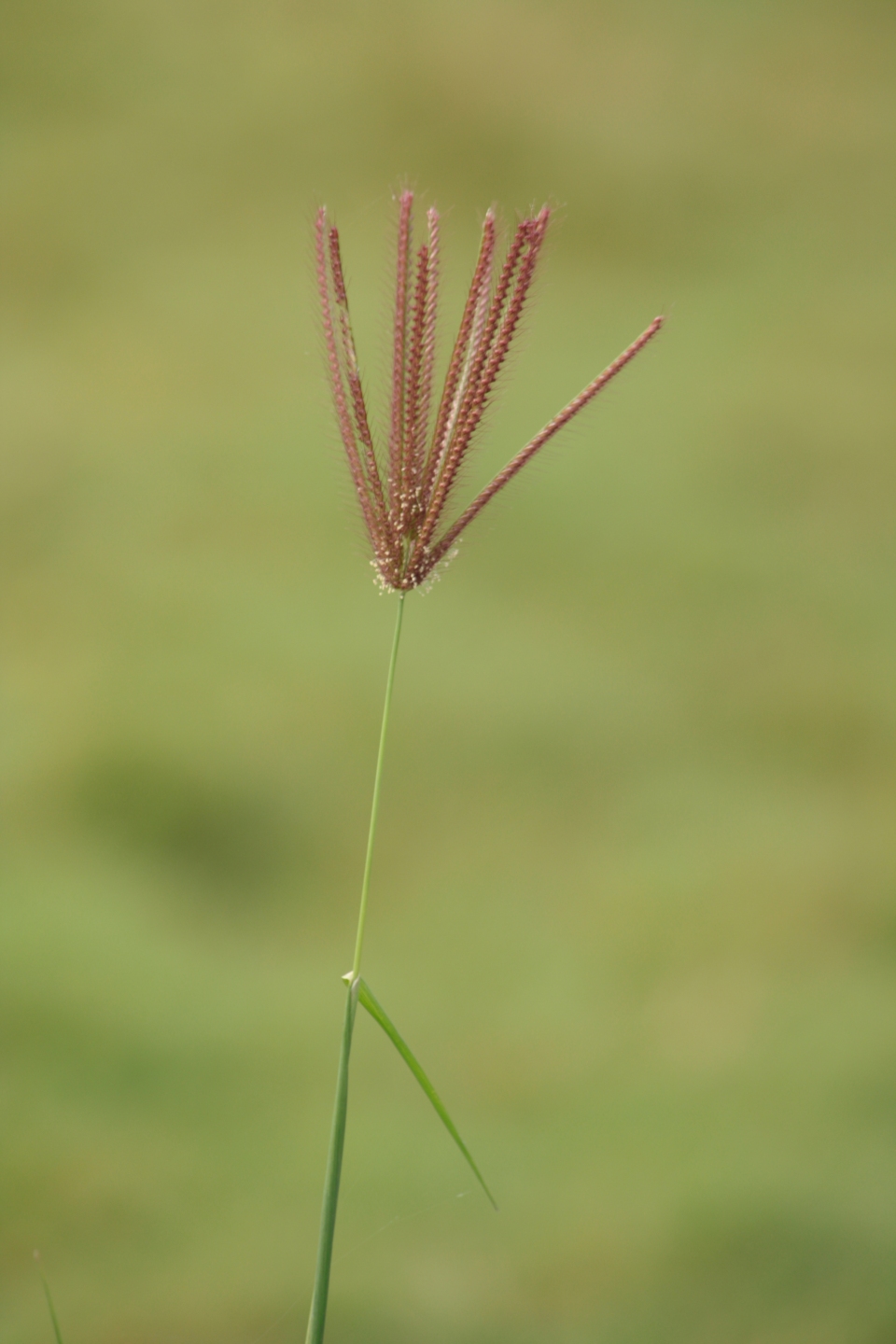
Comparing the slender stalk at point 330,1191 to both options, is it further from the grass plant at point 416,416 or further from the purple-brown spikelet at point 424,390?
the purple-brown spikelet at point 424,390

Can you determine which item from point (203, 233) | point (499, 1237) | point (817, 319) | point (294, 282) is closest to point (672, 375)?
point (817, 319)

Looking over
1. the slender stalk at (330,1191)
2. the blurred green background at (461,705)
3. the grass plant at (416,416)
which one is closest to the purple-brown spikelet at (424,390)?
the grass plant at (416,416)

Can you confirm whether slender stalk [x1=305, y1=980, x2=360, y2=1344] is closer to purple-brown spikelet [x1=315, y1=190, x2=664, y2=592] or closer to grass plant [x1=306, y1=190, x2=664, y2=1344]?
grass plant [x1=306, y1=190, x2=664, y2=1344]

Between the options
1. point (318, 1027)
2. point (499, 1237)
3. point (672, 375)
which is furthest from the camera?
point (672, 375)

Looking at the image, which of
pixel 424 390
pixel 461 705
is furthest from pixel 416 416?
pixel 461 705

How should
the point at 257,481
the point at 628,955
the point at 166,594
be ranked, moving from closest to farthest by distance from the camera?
the point at 628,955, the point at 166,594, the point at 257,481

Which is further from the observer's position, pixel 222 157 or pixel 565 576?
pixel 222 157

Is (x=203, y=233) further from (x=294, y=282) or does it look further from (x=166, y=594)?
(x=166, y=594)

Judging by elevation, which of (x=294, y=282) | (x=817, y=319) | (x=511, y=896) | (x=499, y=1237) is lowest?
(x=499, y=1237)
